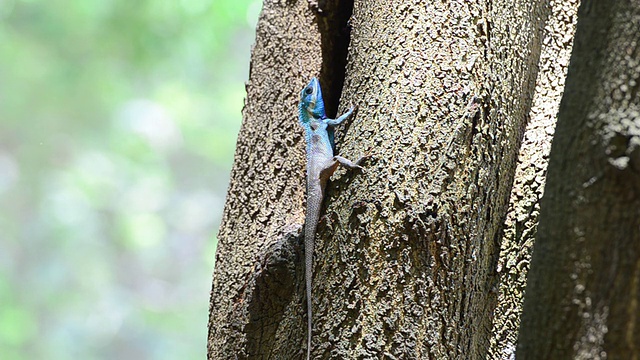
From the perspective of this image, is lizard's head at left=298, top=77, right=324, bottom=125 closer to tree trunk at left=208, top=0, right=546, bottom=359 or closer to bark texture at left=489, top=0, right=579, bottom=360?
tree trunk at left=208, top=0, right=546, bottom=359

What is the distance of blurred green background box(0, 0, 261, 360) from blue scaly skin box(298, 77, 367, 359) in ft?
15.4

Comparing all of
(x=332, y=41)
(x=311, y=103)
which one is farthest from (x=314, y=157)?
(x=332, y=41)

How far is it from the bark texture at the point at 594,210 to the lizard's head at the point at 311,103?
1259mm

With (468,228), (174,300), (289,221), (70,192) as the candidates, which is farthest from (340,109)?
(174,300)

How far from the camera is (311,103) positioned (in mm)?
2361

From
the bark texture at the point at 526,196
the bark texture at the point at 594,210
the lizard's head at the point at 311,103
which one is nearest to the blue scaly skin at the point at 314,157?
the lizard's head at the point at 311,103

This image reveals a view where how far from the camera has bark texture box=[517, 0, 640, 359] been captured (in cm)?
94

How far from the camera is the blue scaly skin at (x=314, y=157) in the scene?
5.74 feet

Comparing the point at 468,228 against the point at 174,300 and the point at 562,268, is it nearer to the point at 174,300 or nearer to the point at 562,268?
the point at 562,268

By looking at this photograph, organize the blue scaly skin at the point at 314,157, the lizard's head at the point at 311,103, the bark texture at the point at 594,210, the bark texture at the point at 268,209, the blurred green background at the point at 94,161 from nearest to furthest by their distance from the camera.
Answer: the bark texture at the point at 594,210 → the blue scaly skin at the point at 314,157 → the bark texture at the point at 268,209 → the lizard's head at the point at 311,103 → the blurred green background at the point at 94,161

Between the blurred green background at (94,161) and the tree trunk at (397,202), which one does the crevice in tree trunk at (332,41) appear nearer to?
the tree trunk at (397,202)

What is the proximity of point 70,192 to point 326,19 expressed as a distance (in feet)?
19.3

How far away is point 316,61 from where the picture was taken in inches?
88.0

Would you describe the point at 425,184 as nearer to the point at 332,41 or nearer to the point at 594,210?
the point at 594,210
